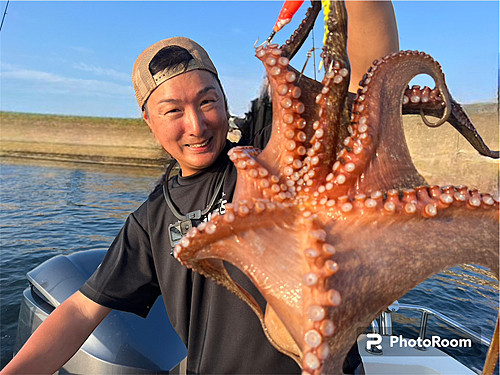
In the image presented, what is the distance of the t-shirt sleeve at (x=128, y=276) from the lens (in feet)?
6.22

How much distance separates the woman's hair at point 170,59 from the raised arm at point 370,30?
77 cm

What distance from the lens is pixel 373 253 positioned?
77 cm

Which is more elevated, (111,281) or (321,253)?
(321,253)

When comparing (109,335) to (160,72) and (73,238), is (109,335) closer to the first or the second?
(160,72)

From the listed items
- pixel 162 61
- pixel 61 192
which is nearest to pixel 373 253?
→ pixel 162 61

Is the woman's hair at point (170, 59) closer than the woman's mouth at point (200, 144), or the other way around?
the woman's hair at point (170, 59)

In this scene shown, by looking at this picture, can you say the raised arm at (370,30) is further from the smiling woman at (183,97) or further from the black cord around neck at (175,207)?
the black cord around neck at (175,207)

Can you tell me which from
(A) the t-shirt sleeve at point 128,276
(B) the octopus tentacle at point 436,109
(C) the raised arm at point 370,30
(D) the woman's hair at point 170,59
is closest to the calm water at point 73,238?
(A) the t-shirt sleeve at point 128,276

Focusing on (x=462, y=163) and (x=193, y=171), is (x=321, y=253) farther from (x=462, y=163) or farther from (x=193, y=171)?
(x=462, y=163)

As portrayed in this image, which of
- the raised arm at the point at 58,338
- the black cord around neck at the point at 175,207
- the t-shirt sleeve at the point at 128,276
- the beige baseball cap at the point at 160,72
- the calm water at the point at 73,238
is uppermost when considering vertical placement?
the beige baseball cap at the point at 160,72

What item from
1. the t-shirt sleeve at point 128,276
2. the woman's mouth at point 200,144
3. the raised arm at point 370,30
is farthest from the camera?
the t-shirt sleeve at point 128,276

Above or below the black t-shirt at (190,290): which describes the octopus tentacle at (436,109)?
above

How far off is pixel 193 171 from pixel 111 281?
73 centimetres

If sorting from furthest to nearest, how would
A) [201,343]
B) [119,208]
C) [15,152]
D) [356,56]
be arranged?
[15,152]
[119,208]
[201,343]
[356,56]
